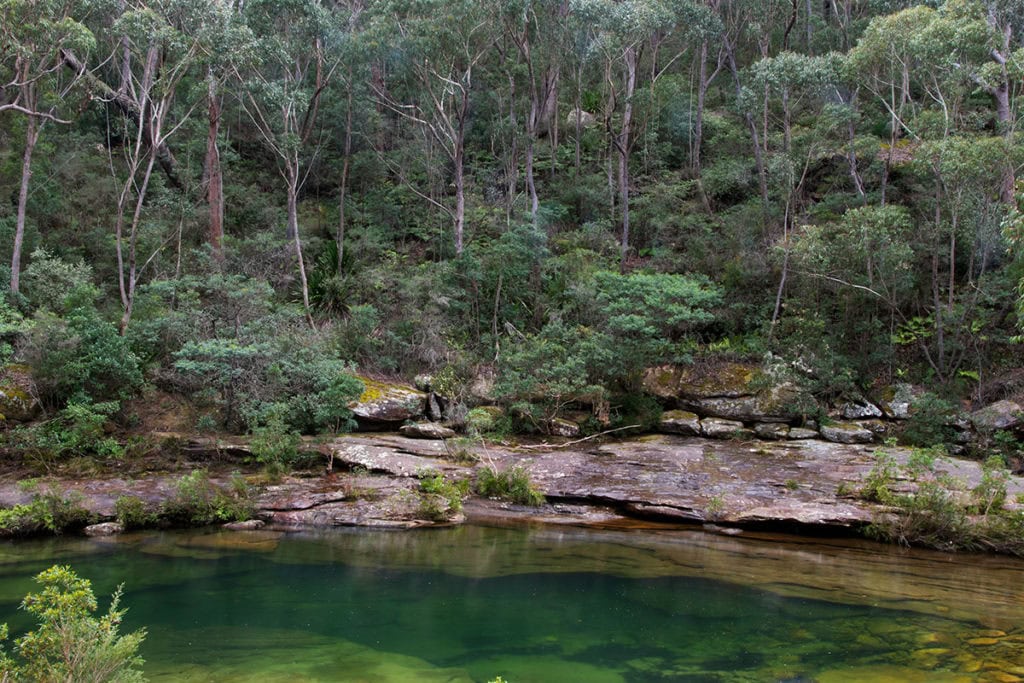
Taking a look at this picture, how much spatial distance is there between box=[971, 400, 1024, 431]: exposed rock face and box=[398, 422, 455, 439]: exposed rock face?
12.3 metres

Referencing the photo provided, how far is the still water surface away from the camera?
736 centimetres

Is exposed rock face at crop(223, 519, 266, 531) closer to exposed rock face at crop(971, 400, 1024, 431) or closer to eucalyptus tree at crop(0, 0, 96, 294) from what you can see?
eucalyptus tree at crop(0, 0, 96, 294)

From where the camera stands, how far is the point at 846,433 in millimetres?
17109

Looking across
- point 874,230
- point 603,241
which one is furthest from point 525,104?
point 874,230

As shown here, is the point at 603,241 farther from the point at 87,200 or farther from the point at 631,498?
the point at 87,200

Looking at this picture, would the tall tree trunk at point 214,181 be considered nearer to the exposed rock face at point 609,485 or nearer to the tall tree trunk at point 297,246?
the tall tree trunk at point 297,246

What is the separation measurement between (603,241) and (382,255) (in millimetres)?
7675

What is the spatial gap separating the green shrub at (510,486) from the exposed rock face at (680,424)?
17.6 ft

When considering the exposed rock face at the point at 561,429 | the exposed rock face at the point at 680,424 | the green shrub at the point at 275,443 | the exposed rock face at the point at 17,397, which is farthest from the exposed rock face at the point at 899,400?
the exposed rock face at the point at 17,397

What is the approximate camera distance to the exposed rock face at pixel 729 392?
59.8ft

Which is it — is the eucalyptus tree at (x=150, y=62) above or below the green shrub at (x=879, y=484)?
above

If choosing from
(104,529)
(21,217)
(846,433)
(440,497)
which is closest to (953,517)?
(846,433)

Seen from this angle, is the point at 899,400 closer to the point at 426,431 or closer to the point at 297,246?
the point at 426,431

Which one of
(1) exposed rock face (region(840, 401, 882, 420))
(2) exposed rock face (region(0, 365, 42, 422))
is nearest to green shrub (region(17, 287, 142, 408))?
(2) exposed rock face (region(0, 365, 42, 422))
